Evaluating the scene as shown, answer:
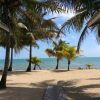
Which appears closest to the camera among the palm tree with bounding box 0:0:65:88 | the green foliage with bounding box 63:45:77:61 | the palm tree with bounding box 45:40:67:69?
the palm tree with bounding box 0:0:65:88

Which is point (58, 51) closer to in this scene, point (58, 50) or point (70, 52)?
point (58, 50)

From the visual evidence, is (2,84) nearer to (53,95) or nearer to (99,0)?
(53,95)

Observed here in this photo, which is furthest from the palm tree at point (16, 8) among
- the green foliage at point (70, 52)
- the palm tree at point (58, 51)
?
the palm tree at point (58, 51)

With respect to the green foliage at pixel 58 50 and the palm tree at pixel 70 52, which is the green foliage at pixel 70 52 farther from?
the green foliage at pixel 58 50

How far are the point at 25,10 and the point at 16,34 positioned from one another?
1350 mm

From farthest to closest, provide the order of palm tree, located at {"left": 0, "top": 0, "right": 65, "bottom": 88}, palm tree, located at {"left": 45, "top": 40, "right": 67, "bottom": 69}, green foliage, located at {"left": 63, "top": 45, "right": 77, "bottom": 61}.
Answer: palm tree, located at {"left": 45, "top": 40, "right": 67, "bottom": 69} → green foliage, located at {"left": 63, "top": 45, "right": 77, "bottom": 61} → palm tree, located at {"left": 0, "top": 0, "right": 65, "bottom": 88}

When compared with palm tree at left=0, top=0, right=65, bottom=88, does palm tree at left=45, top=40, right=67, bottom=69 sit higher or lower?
lower

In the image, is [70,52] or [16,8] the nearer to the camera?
[16,8]

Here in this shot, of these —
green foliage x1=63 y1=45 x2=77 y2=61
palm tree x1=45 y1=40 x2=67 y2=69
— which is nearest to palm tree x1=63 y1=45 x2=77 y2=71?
green foliage x1=63 y1=45 x2=77 y2=61

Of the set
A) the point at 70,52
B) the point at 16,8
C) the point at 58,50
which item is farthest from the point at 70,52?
the point at 16,8

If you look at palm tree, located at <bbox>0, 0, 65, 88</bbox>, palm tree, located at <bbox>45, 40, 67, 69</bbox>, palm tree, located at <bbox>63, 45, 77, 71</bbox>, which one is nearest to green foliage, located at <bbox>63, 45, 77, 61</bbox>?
palm tree, located at <bbox>63, 45, 77, 71</bbox>

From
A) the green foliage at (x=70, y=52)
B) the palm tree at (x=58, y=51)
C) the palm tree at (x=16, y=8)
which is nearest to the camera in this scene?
the palm tree at (x=16, y=8)

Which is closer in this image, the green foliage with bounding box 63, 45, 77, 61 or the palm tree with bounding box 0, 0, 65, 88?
the palm tree with bounding box 0, 0, 65, 88

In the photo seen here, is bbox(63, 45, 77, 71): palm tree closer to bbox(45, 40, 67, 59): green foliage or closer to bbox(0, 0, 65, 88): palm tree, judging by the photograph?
bbox(45, 40, 67, 59): green foliage
